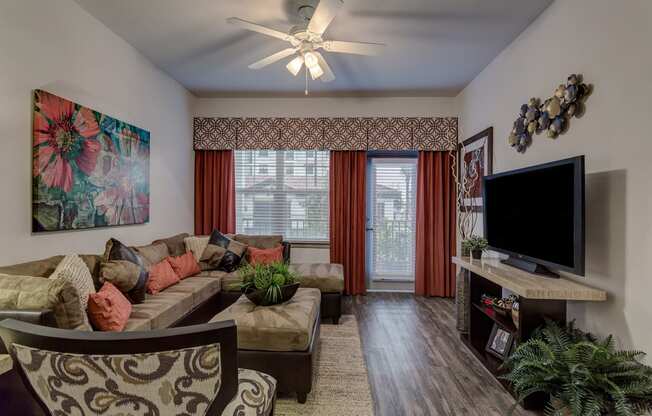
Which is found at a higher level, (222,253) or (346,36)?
(346,36)

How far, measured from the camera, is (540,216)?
7.50ft

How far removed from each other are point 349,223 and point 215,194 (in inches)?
77.2

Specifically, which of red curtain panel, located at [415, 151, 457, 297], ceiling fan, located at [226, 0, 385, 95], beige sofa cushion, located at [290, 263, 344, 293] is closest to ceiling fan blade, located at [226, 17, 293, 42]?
ceiling fan, located at [226, 0, 385, 95]

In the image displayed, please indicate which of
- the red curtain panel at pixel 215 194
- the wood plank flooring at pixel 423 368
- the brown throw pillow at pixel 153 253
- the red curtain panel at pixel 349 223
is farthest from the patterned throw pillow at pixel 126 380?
the red curtain panel at pixel 215 194

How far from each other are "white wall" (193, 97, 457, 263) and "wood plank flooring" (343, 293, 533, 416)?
2.65m

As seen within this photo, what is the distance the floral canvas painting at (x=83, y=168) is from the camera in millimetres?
2223

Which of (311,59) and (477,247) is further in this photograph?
(477,247)

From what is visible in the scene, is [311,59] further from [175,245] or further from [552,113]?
[175,245]

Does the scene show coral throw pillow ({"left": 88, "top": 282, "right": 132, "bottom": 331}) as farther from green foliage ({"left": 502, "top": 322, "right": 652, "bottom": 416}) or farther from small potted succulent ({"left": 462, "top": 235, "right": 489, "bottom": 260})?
small potted succulent ({"left": 462, "top": 235, "right": 489, "bottom": 260})

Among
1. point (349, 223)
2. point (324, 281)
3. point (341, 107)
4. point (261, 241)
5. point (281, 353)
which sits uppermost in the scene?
point (341, 107)

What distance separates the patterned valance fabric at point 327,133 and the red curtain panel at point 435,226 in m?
0.27

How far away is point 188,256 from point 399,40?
3.08 meters

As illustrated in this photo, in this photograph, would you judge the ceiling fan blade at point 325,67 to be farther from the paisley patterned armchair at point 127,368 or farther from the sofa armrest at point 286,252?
the paisley patterned armchair at point 127,368

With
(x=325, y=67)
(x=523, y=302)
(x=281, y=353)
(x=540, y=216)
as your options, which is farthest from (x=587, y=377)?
(x=325, y=67)
